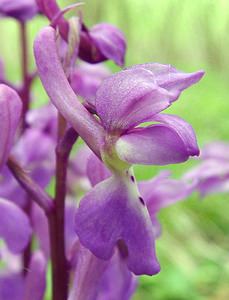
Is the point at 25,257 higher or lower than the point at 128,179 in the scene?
lower

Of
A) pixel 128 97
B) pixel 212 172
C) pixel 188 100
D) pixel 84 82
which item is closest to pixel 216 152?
pixel 212 172

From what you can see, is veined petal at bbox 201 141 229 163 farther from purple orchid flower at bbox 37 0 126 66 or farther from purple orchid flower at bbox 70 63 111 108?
purple orchid flower at bbox 37 0 126 66

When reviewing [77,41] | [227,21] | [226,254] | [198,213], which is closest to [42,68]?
[77,41]

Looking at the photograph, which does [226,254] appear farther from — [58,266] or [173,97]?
[173,97]

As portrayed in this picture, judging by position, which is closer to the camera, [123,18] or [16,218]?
[16,218]

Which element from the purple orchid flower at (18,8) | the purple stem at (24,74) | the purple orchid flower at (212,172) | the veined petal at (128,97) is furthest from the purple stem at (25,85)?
the veined petal at (128,97)

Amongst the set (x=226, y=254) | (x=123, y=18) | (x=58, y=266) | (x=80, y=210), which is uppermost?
(x=80, y=210)

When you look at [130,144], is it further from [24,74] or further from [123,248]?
[24,74]

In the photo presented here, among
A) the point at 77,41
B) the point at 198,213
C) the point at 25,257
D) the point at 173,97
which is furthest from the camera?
the point at 198,213
